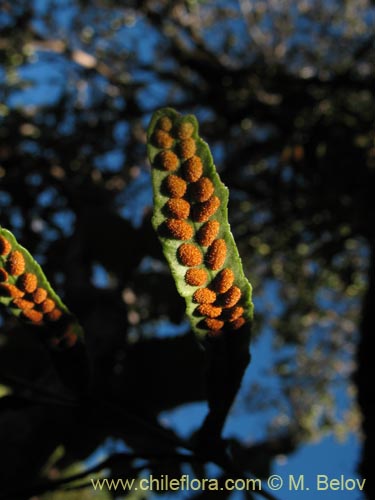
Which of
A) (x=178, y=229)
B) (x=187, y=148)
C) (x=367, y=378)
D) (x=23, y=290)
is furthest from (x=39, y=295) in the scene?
(x=367, y=378)

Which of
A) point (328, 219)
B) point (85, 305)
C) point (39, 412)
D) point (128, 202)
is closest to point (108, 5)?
point (128, 202)

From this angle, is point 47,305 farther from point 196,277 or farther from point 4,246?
point 196,277

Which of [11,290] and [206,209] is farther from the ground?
[206,209]

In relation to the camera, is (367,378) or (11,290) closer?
(11,290)

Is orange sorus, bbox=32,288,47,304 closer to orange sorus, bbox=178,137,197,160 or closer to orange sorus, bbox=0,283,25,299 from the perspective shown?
orange sorus, bbox=0,283,25,299

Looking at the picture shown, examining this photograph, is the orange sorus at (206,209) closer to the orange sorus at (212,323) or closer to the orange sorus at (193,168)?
the orange sorus at (193,168)

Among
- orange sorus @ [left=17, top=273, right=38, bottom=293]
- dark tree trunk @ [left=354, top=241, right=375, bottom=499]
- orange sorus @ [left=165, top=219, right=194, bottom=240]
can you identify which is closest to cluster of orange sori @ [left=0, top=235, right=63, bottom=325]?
orange sorus @ [left=17, top=273, right=38, bottom=293]
